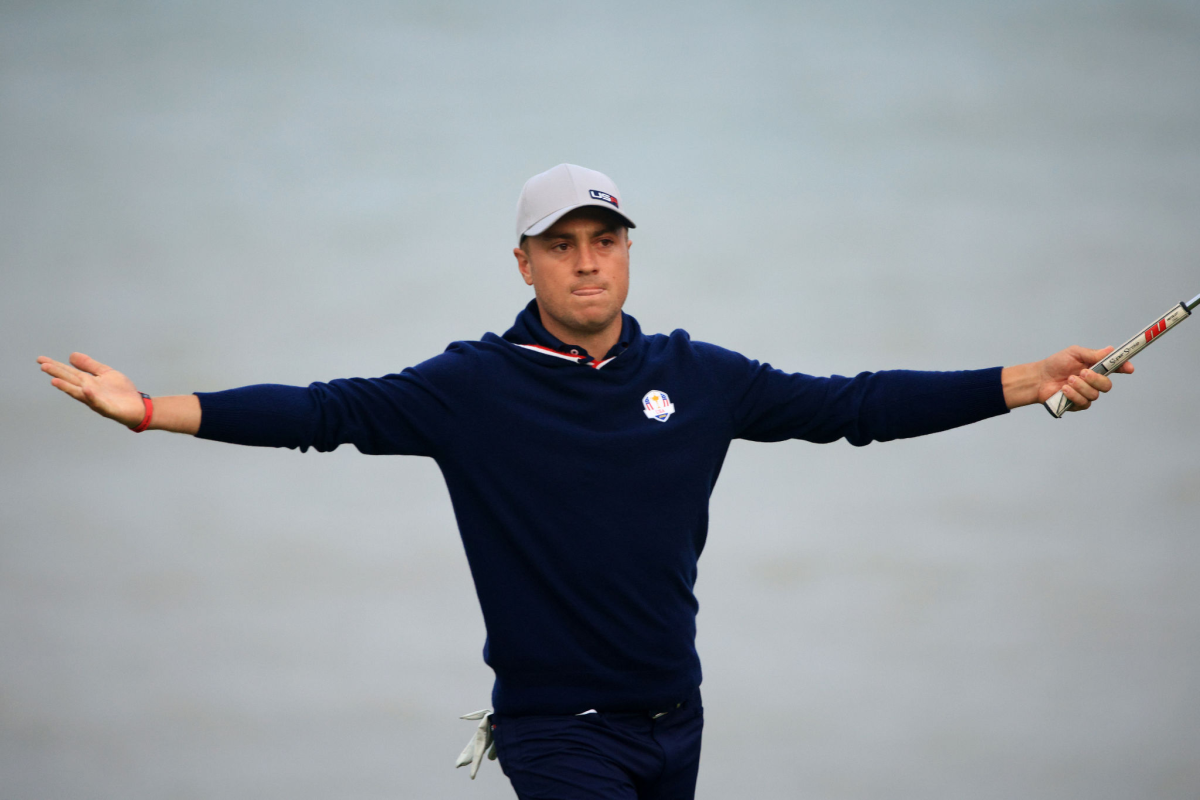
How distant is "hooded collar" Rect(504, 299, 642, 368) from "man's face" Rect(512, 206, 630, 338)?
0.03m

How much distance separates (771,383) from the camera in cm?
248

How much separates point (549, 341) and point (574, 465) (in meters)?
0.26

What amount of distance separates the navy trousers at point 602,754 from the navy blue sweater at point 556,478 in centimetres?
4

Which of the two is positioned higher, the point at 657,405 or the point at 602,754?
the point at 657,405

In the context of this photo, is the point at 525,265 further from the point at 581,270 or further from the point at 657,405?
the point at 657,405

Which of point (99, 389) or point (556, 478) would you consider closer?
point (99, 389)

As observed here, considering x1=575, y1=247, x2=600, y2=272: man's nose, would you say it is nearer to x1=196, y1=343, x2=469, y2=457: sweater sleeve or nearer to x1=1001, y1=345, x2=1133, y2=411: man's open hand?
x1=196, y1=343, x2=469, y2=457: sweater sleeve

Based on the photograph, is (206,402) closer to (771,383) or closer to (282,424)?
(282,424)

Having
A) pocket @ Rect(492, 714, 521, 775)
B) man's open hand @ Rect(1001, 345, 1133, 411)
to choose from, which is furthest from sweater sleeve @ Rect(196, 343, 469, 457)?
man's open hand @ Rect(1001, 345, 1133, 411)

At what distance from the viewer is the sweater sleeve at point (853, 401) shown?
243cm

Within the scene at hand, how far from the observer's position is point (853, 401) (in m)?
2.47

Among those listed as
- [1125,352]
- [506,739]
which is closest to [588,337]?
[506,739]

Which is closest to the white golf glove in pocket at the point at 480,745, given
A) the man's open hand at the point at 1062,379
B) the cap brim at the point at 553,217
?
the cap brim at the point at 553,217

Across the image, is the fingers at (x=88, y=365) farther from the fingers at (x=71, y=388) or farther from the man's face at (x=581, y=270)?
the man's face at (x=581, y=270)
